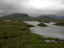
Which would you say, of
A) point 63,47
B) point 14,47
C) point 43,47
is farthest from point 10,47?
point 63,47

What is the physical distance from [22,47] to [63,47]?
1113cm

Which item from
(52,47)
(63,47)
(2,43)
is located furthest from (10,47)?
(63,47)

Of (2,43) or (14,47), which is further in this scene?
(2,43)

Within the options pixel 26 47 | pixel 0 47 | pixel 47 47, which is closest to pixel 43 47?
pixel 47 47

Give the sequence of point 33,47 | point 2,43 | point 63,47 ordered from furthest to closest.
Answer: point 2,43 < point 63,47 < point 33,47

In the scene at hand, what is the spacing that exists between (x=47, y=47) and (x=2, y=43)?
13499 mm

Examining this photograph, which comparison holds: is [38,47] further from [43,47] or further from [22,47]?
[22,47]

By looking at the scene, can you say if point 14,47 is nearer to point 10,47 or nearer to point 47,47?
point 10,47

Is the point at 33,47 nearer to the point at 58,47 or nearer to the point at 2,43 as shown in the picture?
the point at 58,47

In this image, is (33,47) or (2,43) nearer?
(33,47)

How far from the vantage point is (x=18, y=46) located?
2692 centimetres

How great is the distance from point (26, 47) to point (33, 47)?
177 cm

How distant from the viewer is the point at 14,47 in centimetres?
2644

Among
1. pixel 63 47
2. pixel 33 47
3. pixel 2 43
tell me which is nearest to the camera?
pixel 33 47
